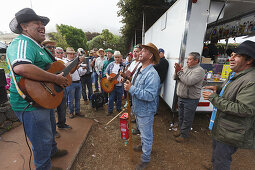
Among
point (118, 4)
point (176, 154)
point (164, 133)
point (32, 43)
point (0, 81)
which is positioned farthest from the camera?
point (118, 4)

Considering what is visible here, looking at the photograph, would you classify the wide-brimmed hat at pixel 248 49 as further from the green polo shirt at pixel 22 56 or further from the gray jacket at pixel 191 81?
the green polo shirt at pixel 22 56

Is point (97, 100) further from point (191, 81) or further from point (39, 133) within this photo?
point (191, 81)

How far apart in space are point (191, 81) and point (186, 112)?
802 mm

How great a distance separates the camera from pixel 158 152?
2.73 meters

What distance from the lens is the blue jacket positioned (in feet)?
6.12

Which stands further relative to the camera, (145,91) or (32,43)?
(145,91)

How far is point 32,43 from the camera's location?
1.47 meters

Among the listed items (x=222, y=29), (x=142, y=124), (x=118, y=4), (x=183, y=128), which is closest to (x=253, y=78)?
(x=142, y=124)

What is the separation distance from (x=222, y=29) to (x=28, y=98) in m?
7.76

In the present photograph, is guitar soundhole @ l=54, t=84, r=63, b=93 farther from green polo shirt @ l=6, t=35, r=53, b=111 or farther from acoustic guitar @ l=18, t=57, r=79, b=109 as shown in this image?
green polo shirt @ l=6, t=35, r=53, b=111

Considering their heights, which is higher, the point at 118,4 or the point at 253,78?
the point at 118,4

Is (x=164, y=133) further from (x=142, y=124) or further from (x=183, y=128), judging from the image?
(x=142, y=124)

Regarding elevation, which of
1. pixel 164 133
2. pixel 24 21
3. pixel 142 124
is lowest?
pixel 164 133

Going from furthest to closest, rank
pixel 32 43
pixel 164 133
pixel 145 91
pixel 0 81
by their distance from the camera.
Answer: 1. pixel 164 133
2. pixel 0 81
3. pixel 145 91
4. pixel 32 43
